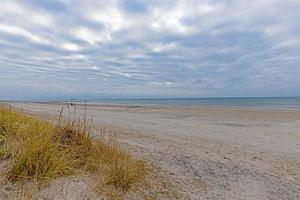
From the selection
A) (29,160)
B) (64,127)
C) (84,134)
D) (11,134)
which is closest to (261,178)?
(84,134)

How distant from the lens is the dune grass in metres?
4.03

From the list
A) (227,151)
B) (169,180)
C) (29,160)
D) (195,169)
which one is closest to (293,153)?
(227,151)

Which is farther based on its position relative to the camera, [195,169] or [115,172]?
[195,169]

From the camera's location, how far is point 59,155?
4.41 meters

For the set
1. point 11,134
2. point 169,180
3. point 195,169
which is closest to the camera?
point 169,180

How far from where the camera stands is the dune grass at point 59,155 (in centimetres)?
403

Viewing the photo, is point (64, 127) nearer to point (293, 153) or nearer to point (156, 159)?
point (156, 159)

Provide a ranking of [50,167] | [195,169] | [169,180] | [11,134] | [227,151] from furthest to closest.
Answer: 1. [227,151]
2. [195,169]
3. [11,134]
4. [169,180]
5. [50,167]

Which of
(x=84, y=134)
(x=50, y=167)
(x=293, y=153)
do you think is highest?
(x=84, y=134)

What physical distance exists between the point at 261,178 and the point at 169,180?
185 centimetres

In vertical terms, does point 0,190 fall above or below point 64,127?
below

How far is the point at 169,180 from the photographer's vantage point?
4891mm

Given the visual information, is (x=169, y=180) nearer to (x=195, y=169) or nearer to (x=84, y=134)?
(x=195, y=169)

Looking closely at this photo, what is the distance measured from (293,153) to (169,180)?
4.98 metres
